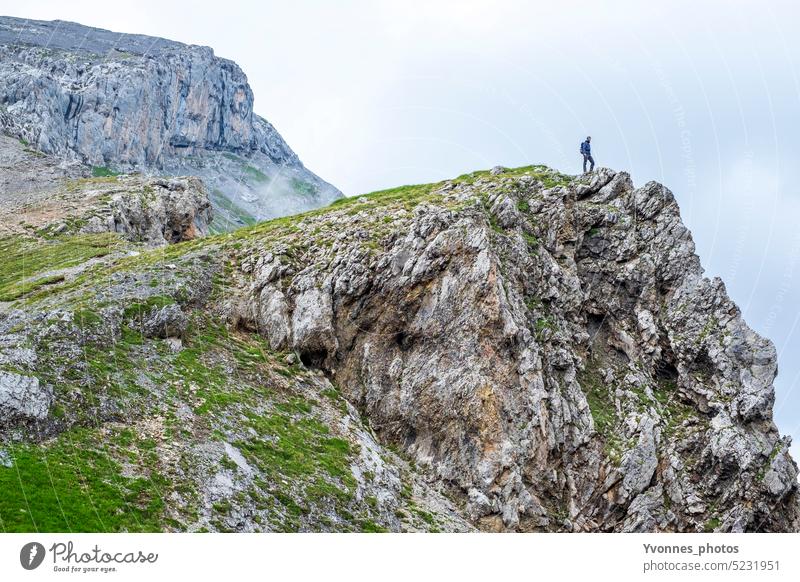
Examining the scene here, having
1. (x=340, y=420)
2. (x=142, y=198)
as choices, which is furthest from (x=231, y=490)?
(x=142, y=198)

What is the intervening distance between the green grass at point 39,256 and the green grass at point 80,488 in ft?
64.9

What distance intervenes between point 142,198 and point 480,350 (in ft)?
165

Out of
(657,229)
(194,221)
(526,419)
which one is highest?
(657,229)

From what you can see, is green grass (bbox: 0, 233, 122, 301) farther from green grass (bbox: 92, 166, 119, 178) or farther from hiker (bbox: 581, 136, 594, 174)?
green grass (bbox: 92, 166, 119, 178)

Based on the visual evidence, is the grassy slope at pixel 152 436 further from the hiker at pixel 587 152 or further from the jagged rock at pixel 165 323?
the hiker at pixel 587 152

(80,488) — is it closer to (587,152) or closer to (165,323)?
(165,323)

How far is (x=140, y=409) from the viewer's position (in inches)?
1256

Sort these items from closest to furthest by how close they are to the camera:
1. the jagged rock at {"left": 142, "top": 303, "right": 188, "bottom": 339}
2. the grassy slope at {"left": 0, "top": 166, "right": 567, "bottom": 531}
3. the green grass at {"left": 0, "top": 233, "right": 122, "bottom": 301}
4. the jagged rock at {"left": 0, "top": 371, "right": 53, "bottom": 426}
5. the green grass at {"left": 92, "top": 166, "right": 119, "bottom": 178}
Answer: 1. the grassy slope at {"left": 0, "top": 166, "right": 567, "bottom": 531}
2. the jagged rock at {"left": 0, "top": 371, "right": 53, "bottom": 426}
3. the jagged rock at {"left": 142, "top": 303, "right": 188, "bottom": 339}
4. the green grass at {"left": 0, "top": 233, "right": 122, "bottom": 301}
5. the green grass at {"left": 92, "top": 166, "right": 119, "bottom": 178}

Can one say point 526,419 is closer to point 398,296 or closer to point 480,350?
point 480,350

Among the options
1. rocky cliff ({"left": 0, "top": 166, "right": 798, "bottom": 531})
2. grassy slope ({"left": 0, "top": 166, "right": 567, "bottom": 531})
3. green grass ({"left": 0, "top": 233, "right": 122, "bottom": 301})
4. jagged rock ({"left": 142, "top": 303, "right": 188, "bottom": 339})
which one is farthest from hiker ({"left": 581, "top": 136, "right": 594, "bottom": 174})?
green grass ({"left": 0, "top": 233, "right": 122, "bottom": 301})

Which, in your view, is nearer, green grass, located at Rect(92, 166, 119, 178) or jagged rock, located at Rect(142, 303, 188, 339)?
jagged rock, located at Rect(142, 303, 188, 339)

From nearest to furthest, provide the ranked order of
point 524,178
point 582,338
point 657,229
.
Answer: point 582,338 < point 657,229 < point 524,178

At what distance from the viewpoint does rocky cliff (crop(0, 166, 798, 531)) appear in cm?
3012

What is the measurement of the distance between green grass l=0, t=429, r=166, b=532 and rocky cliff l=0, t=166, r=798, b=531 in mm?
143
